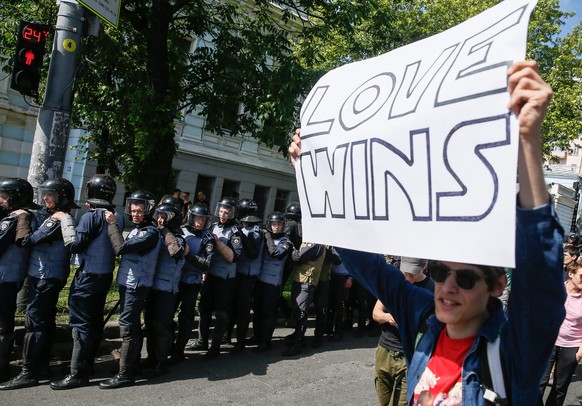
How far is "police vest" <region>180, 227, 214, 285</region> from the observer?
634 cm

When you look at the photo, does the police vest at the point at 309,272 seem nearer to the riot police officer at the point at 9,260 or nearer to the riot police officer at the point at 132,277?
the riot police officer at the point at 132,277

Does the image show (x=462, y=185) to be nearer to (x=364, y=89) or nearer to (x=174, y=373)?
(x=364, y=89)

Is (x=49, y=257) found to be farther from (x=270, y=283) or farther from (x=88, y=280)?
(x=270, y=283)

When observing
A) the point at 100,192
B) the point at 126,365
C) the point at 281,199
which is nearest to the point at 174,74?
the point at 100,192

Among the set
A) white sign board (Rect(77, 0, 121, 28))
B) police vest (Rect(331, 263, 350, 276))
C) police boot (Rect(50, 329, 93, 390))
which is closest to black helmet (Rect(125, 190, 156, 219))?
police boot (Rect(50, 329, 93, 390))

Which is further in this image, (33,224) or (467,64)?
(33,224)

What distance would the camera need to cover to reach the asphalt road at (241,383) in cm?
504

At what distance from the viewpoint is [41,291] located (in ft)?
17.0

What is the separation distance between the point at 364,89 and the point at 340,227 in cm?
58

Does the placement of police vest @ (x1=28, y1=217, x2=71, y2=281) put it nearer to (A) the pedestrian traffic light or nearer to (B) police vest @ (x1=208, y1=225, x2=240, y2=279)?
(B) police vest @ (x1=208, y1=225, x2=240, y2=279)

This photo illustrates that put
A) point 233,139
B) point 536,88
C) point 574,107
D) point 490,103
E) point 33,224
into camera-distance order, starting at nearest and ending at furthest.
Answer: point 536,88
point 490,103
point 33,224
point 574,107
point 233,139

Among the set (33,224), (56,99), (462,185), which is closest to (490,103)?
(462,185)

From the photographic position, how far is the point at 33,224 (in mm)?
5305

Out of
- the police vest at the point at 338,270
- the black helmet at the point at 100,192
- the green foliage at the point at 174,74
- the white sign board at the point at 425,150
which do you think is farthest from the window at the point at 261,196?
the white sign board at the point at 425,150
